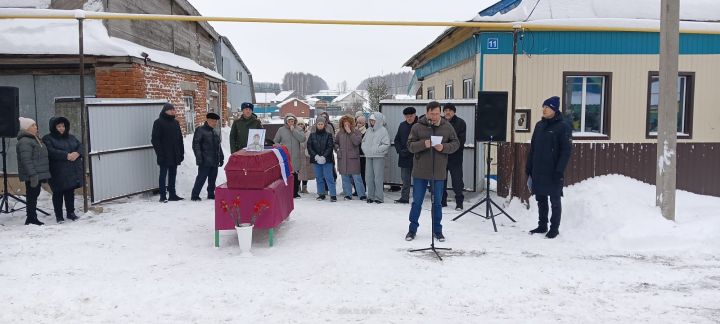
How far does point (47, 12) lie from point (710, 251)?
1064 centimetres

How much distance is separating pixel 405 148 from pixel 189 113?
738cm

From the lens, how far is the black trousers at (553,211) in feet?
24.3

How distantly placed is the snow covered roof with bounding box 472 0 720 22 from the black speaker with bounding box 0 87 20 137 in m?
8.74

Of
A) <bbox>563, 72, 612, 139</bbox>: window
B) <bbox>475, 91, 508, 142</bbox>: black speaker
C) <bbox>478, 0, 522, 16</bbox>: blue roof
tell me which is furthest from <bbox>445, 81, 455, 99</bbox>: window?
<bbox>475, 91, 508, 142</bbox>: black speaker

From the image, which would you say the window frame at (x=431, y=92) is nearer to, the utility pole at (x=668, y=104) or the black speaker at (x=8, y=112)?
the utility pole at (x=668, y=104)

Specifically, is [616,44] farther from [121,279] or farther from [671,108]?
[121,279]

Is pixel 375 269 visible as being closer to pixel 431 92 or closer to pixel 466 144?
pixel 466 144

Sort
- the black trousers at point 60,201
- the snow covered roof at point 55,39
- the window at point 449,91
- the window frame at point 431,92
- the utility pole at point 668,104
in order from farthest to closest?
1. the window frame at point 431,92
2. the window at point 449,91
3. the snow covered roof at point 55,39
4. the black trousers at point 60,201
5. the utility pole at point 668,104

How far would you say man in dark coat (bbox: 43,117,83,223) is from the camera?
8328 mm

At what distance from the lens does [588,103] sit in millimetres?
12492

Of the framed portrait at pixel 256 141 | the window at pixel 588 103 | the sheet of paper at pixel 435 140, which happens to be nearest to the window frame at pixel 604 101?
the window at pixel 588 103

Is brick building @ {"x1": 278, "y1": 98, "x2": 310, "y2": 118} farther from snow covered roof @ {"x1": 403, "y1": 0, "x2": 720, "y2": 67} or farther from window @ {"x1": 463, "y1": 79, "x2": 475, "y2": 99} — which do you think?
snow covered roof @ {"x1": 403, "y1": 0, "x2": 720, "y2": 67}

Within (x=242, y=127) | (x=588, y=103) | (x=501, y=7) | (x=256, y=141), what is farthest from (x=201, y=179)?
(x=588, y=103)

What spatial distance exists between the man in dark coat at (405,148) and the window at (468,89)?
3590 mm
